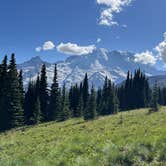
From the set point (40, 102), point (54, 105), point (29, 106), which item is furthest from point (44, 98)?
point (29, 106)

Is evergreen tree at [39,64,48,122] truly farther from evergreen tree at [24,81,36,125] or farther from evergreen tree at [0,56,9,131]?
evergreen tree at [0,56,9,131]

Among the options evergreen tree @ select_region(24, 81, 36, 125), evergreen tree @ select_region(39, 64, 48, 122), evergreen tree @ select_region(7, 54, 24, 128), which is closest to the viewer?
evergreen tree @ select_region(7, 54, 24, 128)

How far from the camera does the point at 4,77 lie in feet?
196

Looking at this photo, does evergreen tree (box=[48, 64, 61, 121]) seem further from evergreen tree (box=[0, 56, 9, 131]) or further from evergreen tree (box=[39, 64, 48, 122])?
evergreen tree (box=[0, 56, 9, 131])

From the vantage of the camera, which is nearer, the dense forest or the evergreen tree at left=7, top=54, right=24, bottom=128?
the evergreen tree at left=7, top=54, right=24, bottom=128

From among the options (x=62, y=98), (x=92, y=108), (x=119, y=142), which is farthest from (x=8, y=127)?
(x=119, y=142)

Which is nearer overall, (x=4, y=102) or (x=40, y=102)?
(x=4, y=102)

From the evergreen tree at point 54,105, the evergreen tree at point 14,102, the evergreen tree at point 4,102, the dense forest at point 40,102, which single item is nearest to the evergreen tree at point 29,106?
the dense forest at point 40,102

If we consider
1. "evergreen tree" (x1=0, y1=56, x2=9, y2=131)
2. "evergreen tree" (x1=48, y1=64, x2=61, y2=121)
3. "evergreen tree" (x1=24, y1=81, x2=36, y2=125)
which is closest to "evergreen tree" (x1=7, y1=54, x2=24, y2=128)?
"evergreen tree" (x1=0, y1=56, x2=9, y2=131)

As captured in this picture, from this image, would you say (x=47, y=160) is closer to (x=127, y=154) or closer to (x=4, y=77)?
(x=127, y=154)

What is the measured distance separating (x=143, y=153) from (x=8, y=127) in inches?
1805

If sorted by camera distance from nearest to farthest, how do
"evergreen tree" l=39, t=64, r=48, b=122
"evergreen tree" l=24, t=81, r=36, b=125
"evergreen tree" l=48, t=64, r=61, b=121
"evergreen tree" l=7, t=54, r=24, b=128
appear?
1. "evergreen tree" l=7, t=54, r=24, b=128
2. "evergreen tree" l=24, t=81, r=36, b=125
3. "evergreen tree" l=48, t=64, r=61, b=121
4. "evergreen tree" l=39, t=64, r=48, b=122

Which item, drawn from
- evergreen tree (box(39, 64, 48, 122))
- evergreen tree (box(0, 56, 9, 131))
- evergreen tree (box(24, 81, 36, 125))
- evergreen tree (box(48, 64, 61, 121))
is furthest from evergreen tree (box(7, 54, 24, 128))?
evergreen tree (box(39, 64, 48, 122))

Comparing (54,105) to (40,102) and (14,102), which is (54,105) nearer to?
(40,102)
